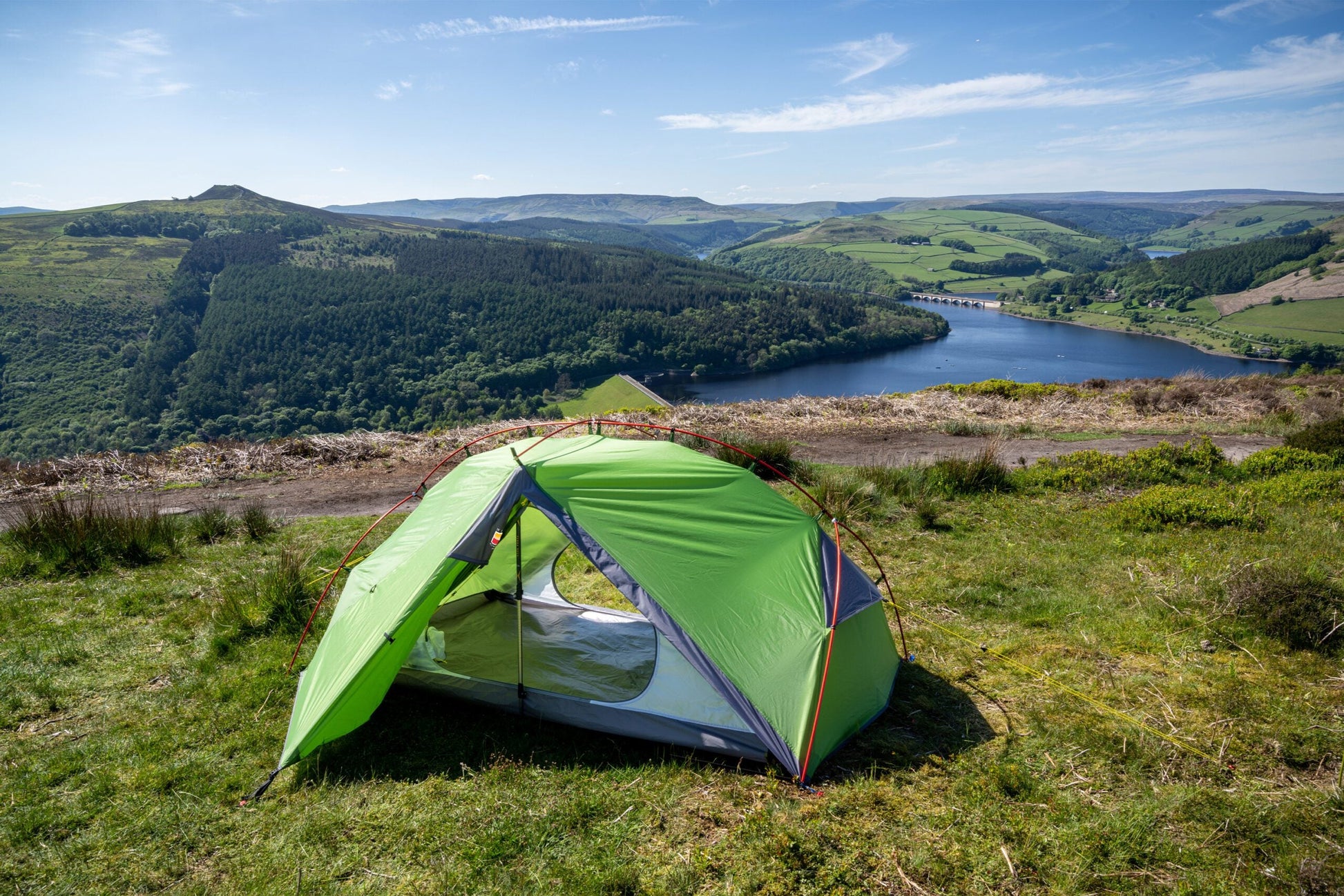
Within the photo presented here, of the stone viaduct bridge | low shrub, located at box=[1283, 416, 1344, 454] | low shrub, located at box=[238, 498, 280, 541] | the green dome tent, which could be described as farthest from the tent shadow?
the stone viaduct bridge

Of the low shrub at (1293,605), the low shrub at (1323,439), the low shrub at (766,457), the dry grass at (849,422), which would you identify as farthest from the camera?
the dry grass at (849,422)

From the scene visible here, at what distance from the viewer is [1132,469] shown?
1097 cm

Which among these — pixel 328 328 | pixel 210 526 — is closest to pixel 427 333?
pixel 328 328

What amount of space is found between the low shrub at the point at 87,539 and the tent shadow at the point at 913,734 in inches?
351

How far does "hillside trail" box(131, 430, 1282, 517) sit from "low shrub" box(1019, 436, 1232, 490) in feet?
3.14

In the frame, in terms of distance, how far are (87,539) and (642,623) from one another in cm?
744

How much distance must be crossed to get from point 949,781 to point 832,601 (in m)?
1.44

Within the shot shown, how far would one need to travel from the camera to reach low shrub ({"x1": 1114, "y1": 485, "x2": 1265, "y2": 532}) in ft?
28.1

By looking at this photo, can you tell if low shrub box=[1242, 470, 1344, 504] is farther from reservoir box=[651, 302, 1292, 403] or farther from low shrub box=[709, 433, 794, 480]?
reservoir box=[651, 302, 1292, 403]

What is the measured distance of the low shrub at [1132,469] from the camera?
10703 mm

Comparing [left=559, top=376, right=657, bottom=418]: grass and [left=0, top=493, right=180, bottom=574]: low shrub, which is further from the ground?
[left=0, top=493, right=180, bottom=574]: low shrub

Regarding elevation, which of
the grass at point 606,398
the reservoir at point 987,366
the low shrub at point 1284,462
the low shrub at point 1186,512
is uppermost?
the low shrub at point 1284,462

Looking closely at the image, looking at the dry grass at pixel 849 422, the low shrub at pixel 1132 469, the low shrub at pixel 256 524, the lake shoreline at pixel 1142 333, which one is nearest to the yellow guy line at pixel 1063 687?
the low shrub at pixel 1132 469

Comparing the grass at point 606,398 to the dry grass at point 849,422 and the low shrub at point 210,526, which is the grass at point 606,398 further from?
the low shrub at point 210,526
